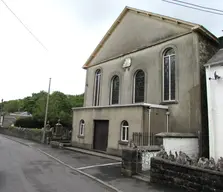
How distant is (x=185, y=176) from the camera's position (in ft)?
22.0

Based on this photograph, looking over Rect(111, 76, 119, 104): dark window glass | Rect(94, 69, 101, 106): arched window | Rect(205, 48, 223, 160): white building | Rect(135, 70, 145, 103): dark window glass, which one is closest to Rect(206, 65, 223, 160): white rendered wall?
Rect(205, 48, 223, 160): white building

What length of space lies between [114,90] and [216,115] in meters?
9.72

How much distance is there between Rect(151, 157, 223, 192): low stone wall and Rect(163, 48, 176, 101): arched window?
24.1 feet

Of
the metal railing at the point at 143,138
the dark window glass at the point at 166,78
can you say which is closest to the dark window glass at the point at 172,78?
the dark window glass at the point at 166,78

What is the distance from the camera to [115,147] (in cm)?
1420

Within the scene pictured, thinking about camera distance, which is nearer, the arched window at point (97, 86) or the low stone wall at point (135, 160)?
the low stone wall at point (135, 160)

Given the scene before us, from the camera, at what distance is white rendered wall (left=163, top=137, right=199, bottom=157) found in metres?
9.90

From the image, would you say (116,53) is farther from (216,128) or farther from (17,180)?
(17,180)

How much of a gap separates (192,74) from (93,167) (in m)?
8.25

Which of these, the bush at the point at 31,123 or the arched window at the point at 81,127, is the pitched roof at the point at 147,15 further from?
the bush at the point at 31,123

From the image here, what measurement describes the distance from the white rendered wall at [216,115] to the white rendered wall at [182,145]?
1020 millimetres

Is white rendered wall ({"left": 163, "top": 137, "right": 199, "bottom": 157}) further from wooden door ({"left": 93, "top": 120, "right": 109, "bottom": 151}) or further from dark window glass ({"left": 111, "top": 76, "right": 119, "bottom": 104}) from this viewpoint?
dark window glass ({"left": 111, "top": 76, "right": 119, "bottom": 104})

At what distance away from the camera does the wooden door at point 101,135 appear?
1570 centimetres

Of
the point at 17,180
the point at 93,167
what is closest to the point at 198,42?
the point at 93,167
